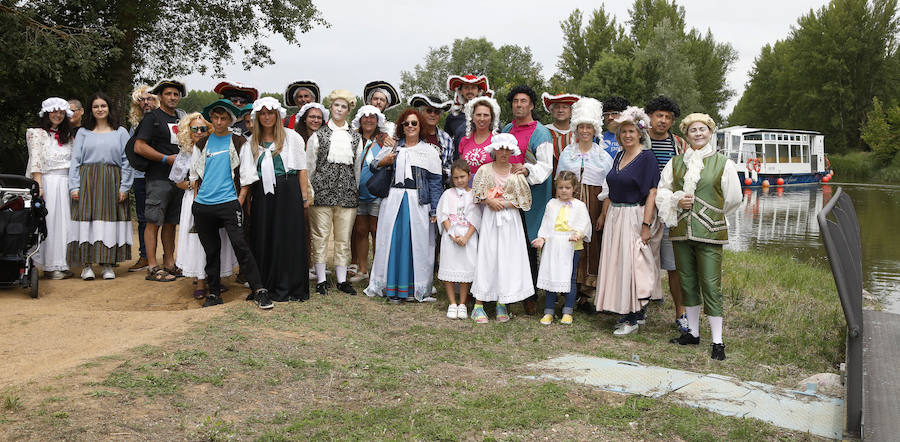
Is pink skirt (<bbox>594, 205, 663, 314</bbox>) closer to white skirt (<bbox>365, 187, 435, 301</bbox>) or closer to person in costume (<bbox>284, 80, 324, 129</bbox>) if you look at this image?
white skirt (<bbox>365, 187, 435, 301</bbox>)

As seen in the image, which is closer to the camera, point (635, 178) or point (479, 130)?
point (635, 178)

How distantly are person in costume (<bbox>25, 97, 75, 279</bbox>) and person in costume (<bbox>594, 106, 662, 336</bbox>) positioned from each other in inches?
219

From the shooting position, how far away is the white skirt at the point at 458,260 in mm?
6586

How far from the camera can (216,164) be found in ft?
21.0

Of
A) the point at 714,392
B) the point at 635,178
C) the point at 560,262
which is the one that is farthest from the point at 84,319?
the point at 714,392

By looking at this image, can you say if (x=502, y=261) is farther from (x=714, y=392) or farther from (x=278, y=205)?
(x=714, y=392)

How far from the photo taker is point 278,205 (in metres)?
6.65

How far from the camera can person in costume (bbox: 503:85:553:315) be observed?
6.62 m

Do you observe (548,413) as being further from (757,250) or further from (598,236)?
(757,250)

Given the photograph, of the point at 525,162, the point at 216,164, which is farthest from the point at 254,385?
the point at 525,162

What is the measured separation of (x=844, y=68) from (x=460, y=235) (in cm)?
5351

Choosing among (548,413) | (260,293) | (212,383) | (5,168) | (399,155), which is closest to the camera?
(548,413)

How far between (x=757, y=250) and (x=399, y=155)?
9040mm

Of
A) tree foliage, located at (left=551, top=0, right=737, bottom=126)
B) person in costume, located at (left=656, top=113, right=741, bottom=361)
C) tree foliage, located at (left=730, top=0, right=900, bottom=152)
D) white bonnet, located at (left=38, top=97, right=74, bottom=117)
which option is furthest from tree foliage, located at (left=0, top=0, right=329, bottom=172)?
tree foliage, located at (left=730, top=0, right=900, bottom=152)
